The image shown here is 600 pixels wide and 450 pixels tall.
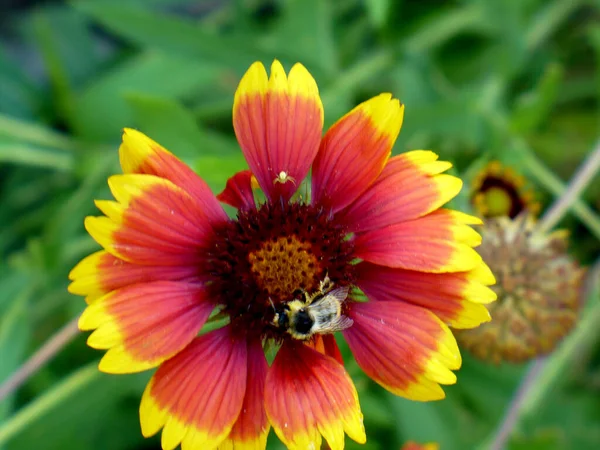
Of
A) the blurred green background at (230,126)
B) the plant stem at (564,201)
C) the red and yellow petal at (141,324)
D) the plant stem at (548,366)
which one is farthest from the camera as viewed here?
the blurred green background at (230,126)

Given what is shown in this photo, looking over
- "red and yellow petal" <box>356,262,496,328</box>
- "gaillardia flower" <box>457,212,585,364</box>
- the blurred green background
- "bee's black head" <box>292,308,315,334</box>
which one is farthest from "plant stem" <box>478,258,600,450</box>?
"bee's black head" <box>292,308,315,334</box>

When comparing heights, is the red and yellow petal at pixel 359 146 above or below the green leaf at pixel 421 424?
above

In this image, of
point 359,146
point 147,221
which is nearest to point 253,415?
point 147,221

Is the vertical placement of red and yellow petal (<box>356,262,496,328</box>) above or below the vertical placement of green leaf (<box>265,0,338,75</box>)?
below

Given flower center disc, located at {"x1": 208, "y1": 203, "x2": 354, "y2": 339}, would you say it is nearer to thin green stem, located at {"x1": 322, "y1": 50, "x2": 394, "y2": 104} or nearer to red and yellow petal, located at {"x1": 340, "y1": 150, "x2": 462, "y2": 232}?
red and yellow petal, located at {"x1": 340, "y1": 150, "x2": 462, "y2": 232}

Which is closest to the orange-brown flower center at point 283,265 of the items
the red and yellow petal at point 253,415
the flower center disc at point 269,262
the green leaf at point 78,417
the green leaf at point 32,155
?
the flower center disc at point 269,262

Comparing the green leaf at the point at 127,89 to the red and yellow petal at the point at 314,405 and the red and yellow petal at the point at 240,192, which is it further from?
the red and yellow petal at the point at 314,405

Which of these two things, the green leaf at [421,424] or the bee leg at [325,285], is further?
the green leaf at [421,424]
